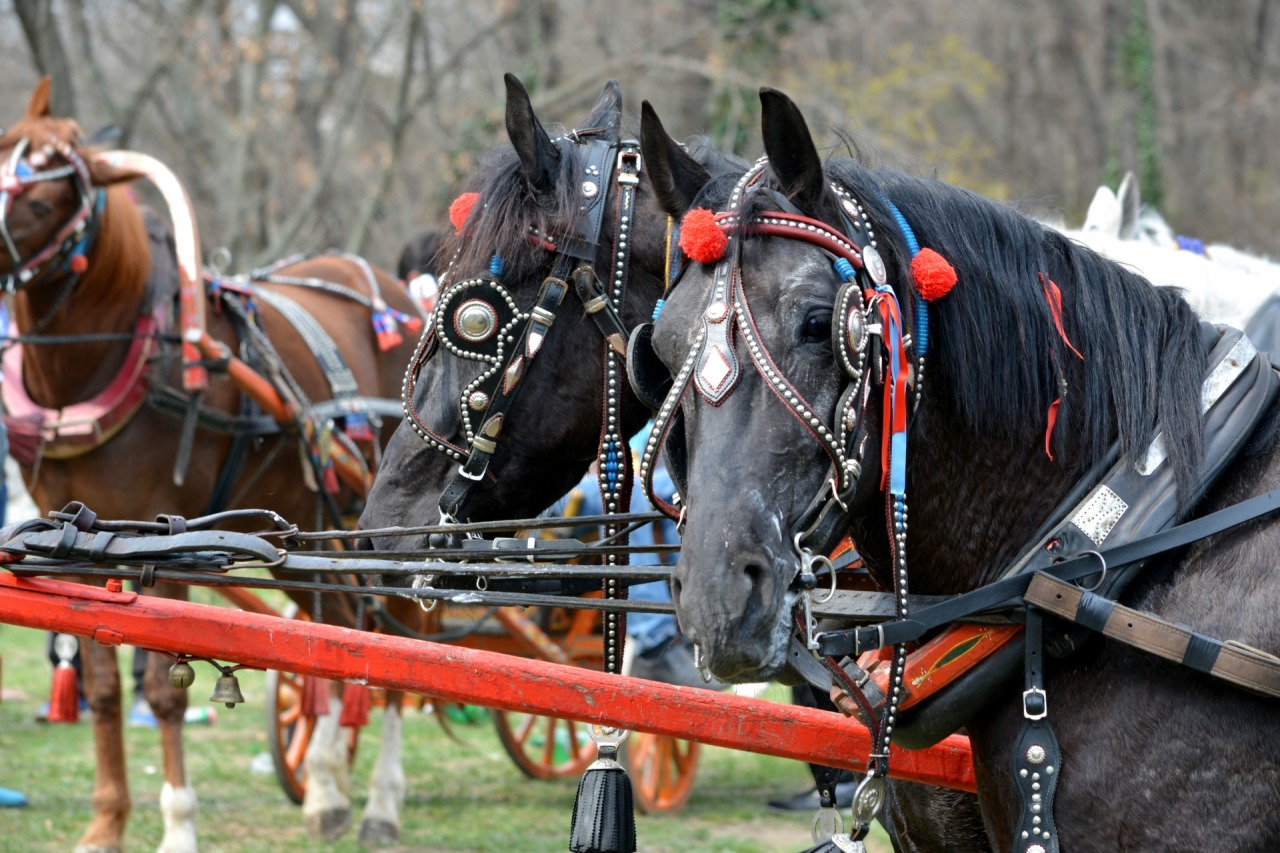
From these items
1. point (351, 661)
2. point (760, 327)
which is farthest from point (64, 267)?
point (760, 327)

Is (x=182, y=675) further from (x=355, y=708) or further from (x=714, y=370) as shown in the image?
(x=355, y=708)

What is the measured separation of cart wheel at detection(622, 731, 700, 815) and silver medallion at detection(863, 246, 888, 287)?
3.80m

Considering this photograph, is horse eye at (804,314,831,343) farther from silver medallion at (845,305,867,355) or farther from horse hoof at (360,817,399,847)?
horse hoof at (360,817,399,847)

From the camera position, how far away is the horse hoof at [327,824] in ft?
15.9

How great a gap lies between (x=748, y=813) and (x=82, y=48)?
8.19 meters

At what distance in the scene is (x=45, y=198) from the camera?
13.4 ft

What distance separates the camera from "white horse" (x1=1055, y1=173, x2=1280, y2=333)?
4.02 metres

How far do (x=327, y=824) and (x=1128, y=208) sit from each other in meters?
4.05

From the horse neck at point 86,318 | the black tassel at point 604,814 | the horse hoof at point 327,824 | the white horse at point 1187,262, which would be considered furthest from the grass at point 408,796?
the black tassel at point 604,814

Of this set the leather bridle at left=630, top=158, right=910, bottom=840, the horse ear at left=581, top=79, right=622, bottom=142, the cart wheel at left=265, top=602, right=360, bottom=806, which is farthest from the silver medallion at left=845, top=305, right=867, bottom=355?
the cart wheel at left=265, top=602, right=360, bottom=806

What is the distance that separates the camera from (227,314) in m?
4.59

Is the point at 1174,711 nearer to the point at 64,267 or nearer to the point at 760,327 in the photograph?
the point at 760,327

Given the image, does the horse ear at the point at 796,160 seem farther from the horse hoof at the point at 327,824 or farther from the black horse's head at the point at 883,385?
the horse hoof at the point at 327,824

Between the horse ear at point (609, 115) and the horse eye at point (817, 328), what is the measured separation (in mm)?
1091
